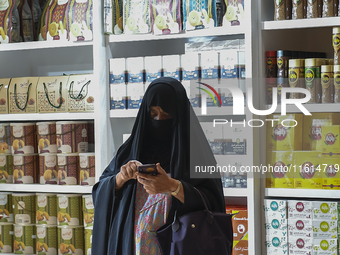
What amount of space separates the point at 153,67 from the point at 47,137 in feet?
2.52

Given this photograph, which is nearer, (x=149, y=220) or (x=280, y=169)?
(x=149, y=220)

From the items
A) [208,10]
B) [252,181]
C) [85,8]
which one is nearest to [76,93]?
[85,8]

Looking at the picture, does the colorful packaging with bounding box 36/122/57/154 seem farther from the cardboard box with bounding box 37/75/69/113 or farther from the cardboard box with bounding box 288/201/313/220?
the cardboard box with bounding box 288/201/313/220

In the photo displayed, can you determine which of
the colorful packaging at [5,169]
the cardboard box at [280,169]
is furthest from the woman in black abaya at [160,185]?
the colorful packaging at [5,169]

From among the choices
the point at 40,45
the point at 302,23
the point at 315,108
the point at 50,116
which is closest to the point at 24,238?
the point at 50,116

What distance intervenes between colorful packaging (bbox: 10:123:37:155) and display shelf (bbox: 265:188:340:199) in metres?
1.42

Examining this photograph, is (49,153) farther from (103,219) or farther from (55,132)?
(103,219)

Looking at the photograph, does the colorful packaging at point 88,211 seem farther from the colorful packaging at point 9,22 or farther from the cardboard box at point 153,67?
the colorful packaging at point 9,22

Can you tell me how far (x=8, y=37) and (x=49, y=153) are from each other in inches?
29.1

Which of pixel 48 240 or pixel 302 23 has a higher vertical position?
pixel 302 23

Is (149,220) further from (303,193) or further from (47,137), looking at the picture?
(47,137)

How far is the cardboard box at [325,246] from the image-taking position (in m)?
2.13

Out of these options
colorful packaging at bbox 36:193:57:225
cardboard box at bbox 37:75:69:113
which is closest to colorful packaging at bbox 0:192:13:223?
colorful packaging at bbox 36:193:57:225

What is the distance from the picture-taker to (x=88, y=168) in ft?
8.21
